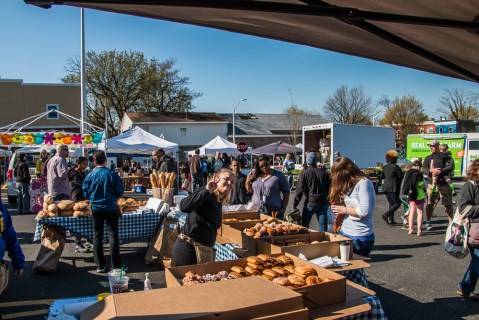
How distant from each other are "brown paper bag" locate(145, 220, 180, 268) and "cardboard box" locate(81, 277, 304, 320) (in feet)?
15.2

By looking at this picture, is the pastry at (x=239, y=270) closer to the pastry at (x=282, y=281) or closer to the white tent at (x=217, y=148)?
the pastry at (x=282, y=281)

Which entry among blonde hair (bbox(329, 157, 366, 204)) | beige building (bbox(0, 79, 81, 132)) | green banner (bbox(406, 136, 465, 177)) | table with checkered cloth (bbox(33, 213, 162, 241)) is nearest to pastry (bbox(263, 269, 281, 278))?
blonde hair (bbox(329, 157, 366, 204))

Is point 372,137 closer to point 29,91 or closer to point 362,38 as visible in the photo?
point 362,38

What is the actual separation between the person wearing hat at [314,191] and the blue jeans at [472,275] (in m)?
2.43

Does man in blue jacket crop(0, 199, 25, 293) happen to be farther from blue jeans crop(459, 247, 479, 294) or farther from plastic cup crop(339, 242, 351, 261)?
blue jeans crop(459, 247, 479, 294)

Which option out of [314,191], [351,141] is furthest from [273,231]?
[351,141]

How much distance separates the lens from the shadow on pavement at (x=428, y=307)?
453 cm

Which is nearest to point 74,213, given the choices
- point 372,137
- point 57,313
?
point 57,313

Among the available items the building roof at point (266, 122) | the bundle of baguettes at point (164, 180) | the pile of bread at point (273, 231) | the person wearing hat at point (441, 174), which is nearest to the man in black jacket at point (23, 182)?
the bundle of baguettes at point (164, 180)

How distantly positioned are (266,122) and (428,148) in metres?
27.3

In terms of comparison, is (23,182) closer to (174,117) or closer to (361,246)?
(361,246)

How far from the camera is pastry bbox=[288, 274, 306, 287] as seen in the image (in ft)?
8.21

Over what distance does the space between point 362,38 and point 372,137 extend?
67.8ft

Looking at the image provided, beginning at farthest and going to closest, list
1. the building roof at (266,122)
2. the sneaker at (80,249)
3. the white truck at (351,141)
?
the building roof at (266,122)
the white truck at (351,141)
the sneaker at (80,249)
